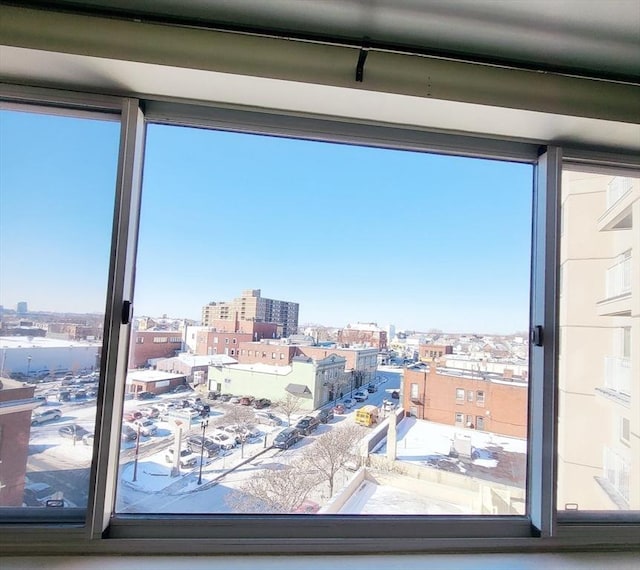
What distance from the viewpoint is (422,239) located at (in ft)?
4.46

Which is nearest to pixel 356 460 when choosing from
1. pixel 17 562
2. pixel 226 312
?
pixel 226 312

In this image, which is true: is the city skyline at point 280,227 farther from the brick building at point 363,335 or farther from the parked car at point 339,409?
the parked car at point 339,409

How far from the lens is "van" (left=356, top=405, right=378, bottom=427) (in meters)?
1.29

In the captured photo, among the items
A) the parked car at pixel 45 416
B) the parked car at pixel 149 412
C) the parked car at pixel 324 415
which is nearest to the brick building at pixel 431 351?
the parked car at pixel 324 415

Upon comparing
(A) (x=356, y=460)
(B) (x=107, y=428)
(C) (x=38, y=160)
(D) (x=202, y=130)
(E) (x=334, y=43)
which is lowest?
(A) (x=356, y=460)

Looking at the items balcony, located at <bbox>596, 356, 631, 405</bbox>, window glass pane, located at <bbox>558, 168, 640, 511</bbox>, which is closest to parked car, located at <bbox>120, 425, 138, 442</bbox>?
window glass pane, located at <bbox>558, 168, 640, 511</bbox>

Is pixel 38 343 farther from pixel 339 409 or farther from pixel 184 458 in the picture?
pixel 339 409

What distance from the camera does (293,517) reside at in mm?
1208

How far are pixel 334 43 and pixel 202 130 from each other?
532 millimetres

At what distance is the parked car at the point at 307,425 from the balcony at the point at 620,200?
1.34 metres

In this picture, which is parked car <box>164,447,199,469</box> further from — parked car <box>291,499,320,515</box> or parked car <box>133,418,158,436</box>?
parked car <box>291,499,320,515</box>

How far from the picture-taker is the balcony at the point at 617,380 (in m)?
1.35

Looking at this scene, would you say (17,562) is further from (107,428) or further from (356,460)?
(356,460)

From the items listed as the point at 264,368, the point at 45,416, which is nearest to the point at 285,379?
the point at 264,368
